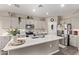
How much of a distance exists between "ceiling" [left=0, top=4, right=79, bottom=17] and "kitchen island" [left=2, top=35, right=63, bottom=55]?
1.49 feet

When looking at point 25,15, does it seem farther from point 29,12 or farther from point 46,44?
point 46,44

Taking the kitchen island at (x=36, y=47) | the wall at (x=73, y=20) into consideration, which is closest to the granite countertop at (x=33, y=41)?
the kitchen island at (x=36, y=47)

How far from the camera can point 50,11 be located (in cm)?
149

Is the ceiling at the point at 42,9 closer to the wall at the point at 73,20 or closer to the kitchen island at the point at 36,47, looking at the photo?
the wall at the point at 73,20

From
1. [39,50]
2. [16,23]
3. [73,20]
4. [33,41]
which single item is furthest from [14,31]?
[73,20]

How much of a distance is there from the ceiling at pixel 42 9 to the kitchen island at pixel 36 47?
45 centimetres

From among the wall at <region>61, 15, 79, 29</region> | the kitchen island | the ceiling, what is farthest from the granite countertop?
the ceiling

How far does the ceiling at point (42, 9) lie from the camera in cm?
138

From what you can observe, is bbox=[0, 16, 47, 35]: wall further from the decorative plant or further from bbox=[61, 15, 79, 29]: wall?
bbox=[61, 15, 79, 29]: wall

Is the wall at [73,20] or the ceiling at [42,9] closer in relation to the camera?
the ceiling at [42,9]

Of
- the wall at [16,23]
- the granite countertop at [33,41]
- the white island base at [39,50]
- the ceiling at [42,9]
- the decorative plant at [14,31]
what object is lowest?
the white island base at [39,50]

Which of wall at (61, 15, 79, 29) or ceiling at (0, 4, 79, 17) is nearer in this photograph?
ceiling at (0, 4, 79, 17)

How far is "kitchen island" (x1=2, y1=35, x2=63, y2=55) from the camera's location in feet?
4.62

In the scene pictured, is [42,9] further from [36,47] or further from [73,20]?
[36,47]
